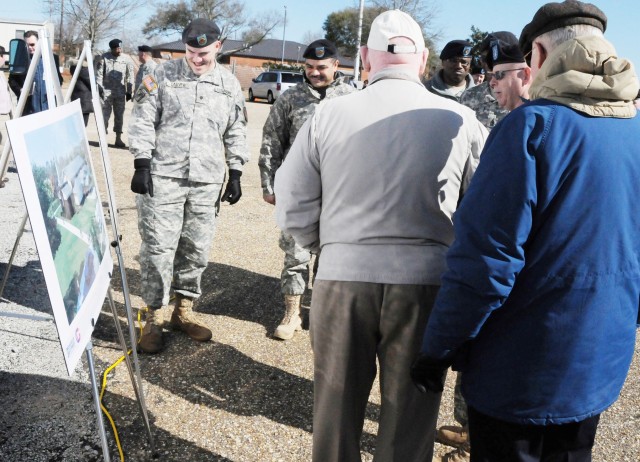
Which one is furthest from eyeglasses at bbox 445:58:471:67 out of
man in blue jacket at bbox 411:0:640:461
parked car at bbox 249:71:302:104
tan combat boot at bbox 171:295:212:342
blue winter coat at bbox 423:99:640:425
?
parked car at bbox 249:71:302:104

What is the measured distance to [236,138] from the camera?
13.8ft

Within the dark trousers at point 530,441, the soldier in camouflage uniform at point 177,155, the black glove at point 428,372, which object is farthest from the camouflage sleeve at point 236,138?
the dark trousers at point 530,441

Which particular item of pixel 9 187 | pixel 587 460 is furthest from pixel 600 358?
pixel 9 187

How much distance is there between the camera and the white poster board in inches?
70.7

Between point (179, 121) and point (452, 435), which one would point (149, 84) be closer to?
point (179, 121)

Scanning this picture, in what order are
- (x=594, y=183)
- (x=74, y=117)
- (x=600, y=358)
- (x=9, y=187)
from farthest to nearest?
(x=9, y=187) → (x=74, y=117) → (x=600, y=358) → (x=594, y=183)

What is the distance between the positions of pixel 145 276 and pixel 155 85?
46.9 inches

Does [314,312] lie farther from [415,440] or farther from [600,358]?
[600,358]

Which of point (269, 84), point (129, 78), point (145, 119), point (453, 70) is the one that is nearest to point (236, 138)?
point (145, 119)

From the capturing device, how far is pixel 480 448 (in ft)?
6.08

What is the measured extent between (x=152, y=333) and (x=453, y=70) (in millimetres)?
3004

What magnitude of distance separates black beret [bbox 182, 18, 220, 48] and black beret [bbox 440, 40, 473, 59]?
1.91 metres

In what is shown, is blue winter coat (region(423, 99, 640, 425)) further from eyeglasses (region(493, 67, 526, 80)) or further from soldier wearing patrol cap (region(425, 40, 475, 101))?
soldier wearing patrol cap (region(425, 40, 475, 101))

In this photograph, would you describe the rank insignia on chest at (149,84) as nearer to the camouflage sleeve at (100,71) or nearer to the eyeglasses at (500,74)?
the eyeglasses at (500,74)
